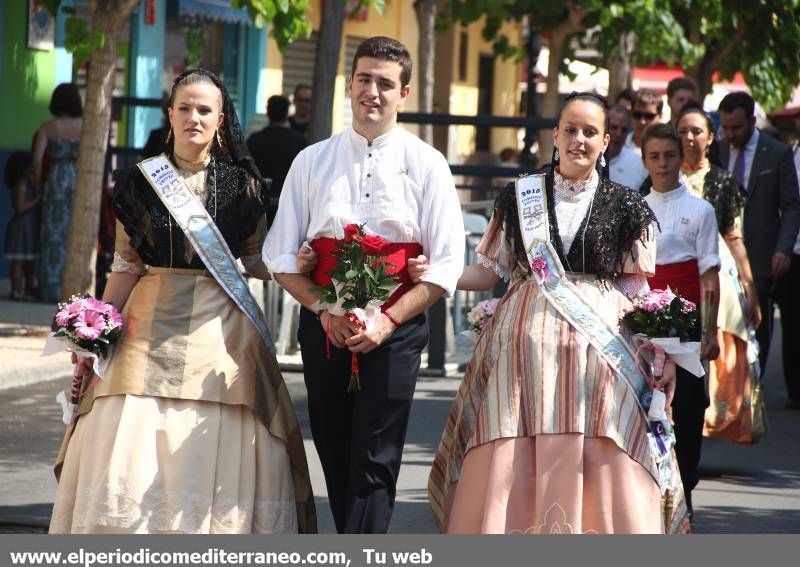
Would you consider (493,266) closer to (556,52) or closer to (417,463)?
(417,463)

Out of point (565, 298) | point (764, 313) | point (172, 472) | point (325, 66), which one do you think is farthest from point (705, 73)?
point (172, 472)

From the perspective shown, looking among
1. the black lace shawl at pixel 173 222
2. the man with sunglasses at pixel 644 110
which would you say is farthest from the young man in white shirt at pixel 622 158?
the black lace shawl at pixel 173 222

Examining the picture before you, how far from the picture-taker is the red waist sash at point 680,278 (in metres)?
7.67

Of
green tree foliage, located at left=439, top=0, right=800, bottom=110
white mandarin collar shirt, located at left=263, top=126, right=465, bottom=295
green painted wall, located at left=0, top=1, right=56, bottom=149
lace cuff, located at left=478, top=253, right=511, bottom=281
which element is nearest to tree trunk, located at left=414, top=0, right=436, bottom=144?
green tree foliage, located at left=439, top=0, right=800, bottom=110

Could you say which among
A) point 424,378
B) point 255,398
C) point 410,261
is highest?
point 410,261

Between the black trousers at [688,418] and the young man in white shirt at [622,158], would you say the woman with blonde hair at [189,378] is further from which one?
the young man in white shirt at [622,158]

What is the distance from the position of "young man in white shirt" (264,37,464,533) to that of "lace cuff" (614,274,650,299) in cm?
73

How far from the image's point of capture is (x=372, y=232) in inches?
230
